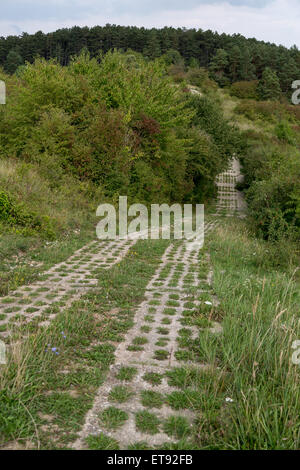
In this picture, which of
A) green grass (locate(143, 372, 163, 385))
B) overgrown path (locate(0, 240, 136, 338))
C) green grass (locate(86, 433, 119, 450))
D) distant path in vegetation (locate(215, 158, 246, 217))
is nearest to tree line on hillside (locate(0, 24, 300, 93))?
distant path in vegetation (locate(215, 158, 246, 217))

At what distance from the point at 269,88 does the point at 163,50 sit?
76.1ft

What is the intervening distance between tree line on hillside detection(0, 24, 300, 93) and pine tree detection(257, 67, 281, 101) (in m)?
0.95

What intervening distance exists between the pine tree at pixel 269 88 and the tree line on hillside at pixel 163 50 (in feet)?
3.11

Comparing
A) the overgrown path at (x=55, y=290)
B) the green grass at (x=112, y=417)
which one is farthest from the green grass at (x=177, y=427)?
the overgrown path at (x=55, y=290)

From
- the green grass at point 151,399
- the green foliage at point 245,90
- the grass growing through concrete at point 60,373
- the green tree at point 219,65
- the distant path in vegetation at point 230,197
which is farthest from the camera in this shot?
the green tree at point 219,65

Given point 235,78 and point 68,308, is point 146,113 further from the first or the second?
point 235,78

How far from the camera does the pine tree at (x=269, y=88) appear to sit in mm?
57406

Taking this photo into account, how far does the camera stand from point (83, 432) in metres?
2.65

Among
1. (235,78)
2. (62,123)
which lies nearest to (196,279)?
(62,123)

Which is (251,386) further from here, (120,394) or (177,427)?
(120,394)

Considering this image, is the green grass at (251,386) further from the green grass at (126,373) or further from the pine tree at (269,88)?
the pine tree at (269,88)

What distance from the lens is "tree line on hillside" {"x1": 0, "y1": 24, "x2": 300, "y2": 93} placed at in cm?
6212

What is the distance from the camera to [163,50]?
6844 cm

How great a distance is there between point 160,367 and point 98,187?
11242 millimetres
